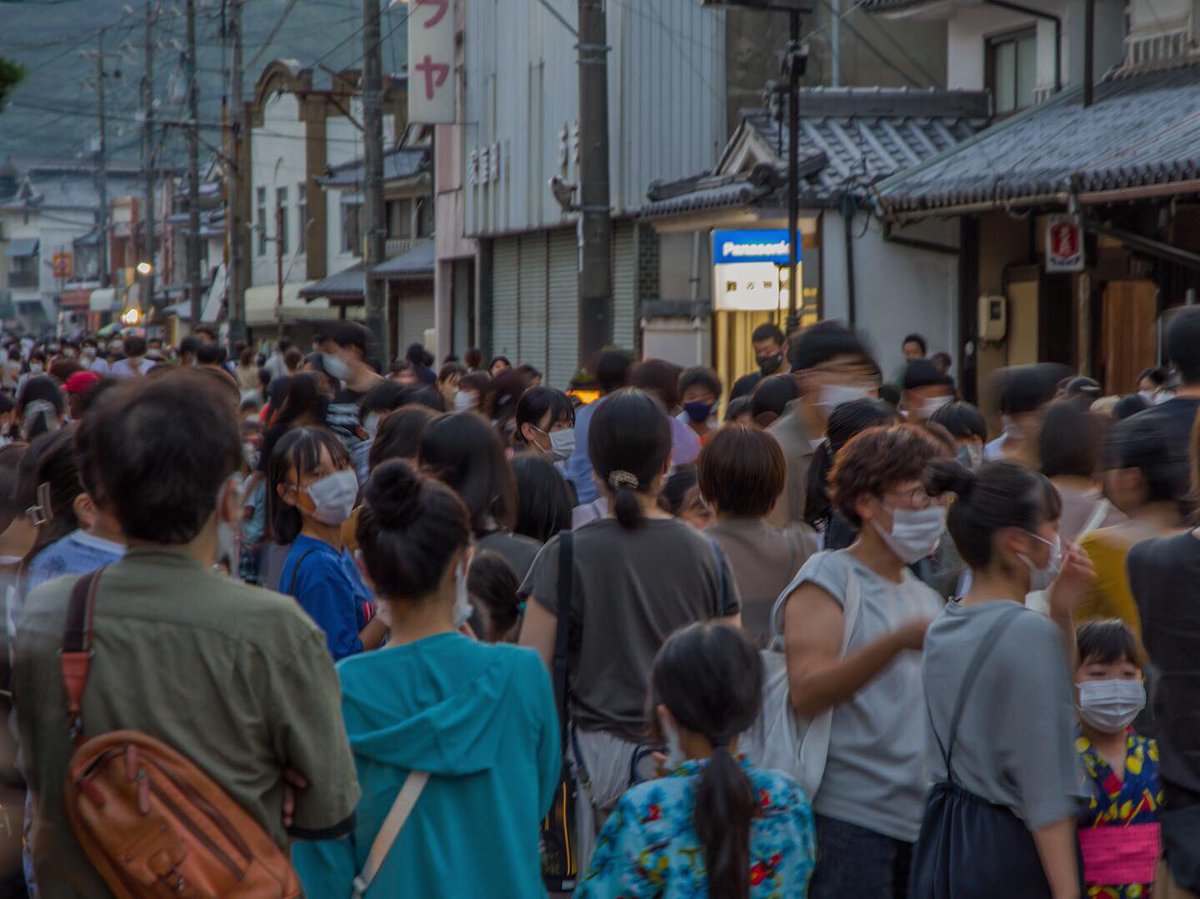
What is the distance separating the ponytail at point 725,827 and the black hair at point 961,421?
4721 millimetres

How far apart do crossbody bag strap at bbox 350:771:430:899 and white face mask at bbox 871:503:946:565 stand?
57.2 inches

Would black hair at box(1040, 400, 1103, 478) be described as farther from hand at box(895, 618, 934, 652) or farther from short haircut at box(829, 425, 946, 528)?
hand at box(895, 618, 934, 652)

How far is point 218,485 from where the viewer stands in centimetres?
316

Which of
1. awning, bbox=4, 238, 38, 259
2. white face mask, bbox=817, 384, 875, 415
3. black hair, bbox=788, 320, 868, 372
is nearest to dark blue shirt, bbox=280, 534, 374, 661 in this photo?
white face mask, bbox=817, 384, 875, 415

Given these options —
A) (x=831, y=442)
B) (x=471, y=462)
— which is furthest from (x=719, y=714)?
(x=831, y=442)

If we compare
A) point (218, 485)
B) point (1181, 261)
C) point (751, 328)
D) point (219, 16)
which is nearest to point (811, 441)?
point (218, 485)

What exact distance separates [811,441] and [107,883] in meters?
4.41

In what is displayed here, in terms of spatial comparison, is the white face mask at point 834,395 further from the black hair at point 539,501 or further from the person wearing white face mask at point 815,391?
the black hair at point 539,501

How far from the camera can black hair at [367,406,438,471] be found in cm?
668

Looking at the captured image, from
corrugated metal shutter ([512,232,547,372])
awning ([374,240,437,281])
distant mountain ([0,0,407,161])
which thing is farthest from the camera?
distant mountain ([0,0,407,161])

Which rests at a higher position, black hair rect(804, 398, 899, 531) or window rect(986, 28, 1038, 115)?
window rect(986, 28, 1038, 115)

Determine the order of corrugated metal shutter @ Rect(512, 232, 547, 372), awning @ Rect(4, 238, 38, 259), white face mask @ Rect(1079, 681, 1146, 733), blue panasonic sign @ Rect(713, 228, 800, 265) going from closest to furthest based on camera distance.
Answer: white face mask @ Rect(1079, 681, 1146, 733)
blue panasonic sign @ Rect(713, 228, 800, 265)
corrugated metal shutter @ Rect(512, 232, 547, 372)
awning @ Rect(4, 238, 38, 259)

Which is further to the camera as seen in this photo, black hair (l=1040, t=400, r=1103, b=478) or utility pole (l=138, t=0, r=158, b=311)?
utility pole (l=138, t=0, r=158, b=311)

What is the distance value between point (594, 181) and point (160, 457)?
13.8 metres
